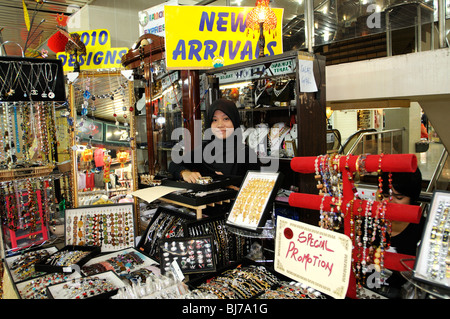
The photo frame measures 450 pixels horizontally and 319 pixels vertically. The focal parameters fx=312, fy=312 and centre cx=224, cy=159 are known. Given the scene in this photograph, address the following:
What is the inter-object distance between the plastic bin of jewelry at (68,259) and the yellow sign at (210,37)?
5.84ft

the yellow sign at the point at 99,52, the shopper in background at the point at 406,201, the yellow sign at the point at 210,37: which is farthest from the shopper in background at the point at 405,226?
the yellow sign at the point at 99,52

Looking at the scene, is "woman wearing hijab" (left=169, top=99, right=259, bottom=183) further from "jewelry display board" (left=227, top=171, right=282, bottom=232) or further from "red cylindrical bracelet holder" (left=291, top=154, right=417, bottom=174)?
"red cylindrical bracelet holder" (left=291, top=154, right=417, bottom=174)

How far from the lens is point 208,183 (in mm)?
2002

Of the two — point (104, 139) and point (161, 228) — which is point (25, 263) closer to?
point (161, 228)

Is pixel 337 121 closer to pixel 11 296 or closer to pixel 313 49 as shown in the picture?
pixel 313 49

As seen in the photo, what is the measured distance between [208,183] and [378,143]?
4399 millimetres

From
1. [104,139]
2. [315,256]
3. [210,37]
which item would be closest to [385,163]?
[315,256]

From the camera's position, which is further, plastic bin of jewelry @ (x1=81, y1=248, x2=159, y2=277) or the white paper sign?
the white paper sign

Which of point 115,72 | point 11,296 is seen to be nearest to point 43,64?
point 115,72

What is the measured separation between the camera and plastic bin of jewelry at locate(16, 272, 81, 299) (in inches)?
68.7

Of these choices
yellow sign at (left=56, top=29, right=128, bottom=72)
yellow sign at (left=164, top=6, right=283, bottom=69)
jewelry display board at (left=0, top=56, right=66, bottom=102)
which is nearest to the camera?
jewelry display board at (left=0, top=56, right=66, bottom=102)

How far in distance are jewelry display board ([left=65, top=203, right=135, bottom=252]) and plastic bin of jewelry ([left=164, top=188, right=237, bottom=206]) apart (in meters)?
0.64

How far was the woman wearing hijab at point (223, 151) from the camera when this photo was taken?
2492 millimetres

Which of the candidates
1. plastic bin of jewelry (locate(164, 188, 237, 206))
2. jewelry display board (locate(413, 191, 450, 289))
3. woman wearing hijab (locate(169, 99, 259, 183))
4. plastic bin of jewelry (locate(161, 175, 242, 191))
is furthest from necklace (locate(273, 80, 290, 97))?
jewelry display board (locate(413, 191, 450, 289))
